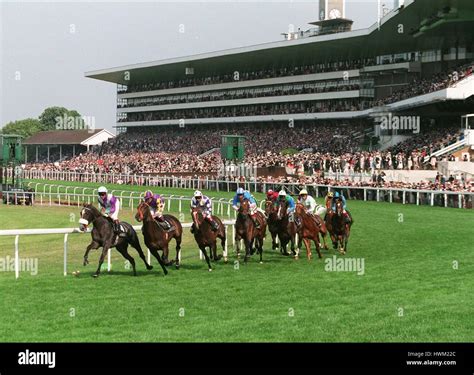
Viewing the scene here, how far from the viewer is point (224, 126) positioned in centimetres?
6975

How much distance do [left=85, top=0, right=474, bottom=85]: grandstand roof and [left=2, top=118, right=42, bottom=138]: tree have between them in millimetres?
37060

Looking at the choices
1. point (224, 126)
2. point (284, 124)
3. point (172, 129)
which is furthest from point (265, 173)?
point (172, 129)

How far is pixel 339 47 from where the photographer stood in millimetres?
56250

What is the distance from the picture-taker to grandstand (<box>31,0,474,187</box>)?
129 feet

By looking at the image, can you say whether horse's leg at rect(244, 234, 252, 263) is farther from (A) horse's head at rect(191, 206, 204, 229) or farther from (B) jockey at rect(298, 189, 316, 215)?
(B) jockey at rect(298, 189, 316, 215)

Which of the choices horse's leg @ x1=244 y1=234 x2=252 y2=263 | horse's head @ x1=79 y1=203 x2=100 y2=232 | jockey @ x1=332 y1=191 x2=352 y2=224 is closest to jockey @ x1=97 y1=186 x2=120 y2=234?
horse's head @ x1=79 y1=203 x2=100 y2=232

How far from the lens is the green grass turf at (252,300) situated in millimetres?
7727

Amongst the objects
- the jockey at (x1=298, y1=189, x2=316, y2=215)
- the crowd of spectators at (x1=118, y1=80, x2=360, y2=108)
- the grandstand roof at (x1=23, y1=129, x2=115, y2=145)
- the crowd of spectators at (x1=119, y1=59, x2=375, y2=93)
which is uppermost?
the crowd of spectators at (x1=119, y1=59, x2=375, y2=93)

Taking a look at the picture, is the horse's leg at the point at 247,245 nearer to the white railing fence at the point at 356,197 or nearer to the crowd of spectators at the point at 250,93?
the white railing fence at the point at 356,197

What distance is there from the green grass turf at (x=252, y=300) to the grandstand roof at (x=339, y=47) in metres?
27.3

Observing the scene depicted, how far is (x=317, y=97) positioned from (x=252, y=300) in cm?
5205

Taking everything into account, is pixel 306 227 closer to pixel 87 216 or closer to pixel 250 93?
pixel 87 216

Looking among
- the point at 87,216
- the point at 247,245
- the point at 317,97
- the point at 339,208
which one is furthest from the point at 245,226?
the point at 317,97

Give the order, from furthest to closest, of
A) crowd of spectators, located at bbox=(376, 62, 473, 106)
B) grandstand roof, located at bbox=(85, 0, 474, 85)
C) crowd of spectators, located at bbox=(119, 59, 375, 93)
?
1. crowd of spectators, located at bbox=(119, 59, 375, 93)
2. grandstand roof, located at bbox=(85, 0, 474, 85)
3. crowd of spectators, located at bbox=(376, 62, 473, 106)
